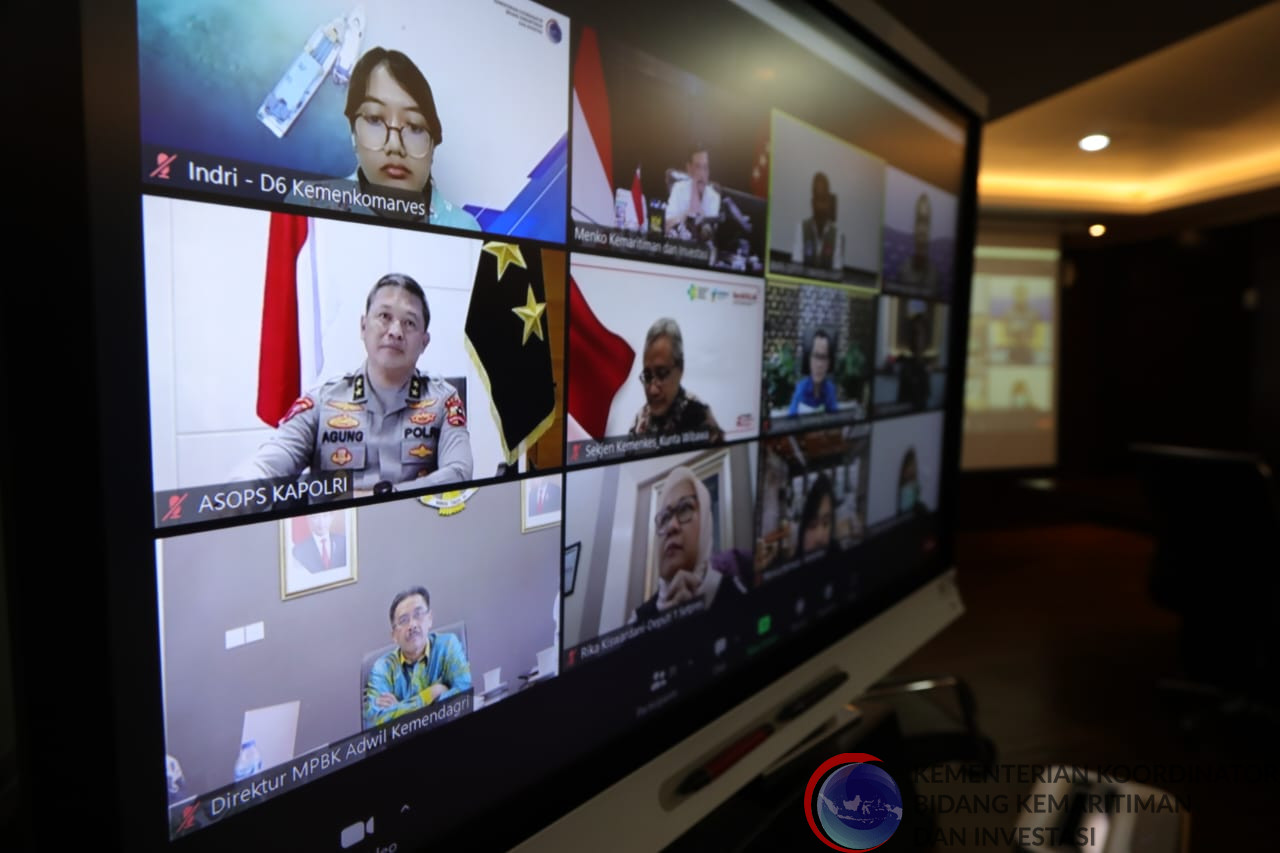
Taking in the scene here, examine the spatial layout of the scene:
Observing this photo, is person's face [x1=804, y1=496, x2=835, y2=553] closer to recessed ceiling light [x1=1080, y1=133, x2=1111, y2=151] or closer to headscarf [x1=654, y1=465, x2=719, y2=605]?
headscarf [x1=654, y1=465, x2=719, y2=605]

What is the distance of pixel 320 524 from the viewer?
0.60 meters

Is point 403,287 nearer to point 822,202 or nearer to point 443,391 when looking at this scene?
point 443,391

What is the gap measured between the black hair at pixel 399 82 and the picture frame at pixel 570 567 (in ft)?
1.48

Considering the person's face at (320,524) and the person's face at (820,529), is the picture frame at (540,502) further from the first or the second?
the person's face at (820,529)

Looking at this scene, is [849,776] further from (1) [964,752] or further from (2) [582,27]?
(1) [964,752]

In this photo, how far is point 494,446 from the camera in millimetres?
735

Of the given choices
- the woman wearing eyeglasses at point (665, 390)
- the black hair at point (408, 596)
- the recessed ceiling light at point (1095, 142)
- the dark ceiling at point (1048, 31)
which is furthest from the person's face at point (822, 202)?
the recessed ceiling light at point (1095, 142)

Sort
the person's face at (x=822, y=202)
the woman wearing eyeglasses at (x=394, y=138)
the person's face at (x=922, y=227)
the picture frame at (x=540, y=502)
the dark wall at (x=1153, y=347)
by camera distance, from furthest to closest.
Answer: the dark wall at (x=1153, y=347) → the person's face at (x=922, y=227) → the person's face at (x=822, y=202) → the picture frame at (x=540, y=502) → the woman wearing eyeglasses at (x=394, y=138)

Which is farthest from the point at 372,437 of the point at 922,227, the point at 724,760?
the point at 922,227

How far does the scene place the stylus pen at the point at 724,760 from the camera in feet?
3.18

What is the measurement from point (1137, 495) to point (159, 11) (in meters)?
4.74

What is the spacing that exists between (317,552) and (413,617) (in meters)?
0.12

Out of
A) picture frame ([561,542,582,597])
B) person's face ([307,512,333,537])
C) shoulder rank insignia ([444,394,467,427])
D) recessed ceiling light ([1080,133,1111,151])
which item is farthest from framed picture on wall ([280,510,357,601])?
recessed ceiling light ([1080,133,1111,151])

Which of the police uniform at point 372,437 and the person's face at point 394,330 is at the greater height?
the person's face at point 394,330
